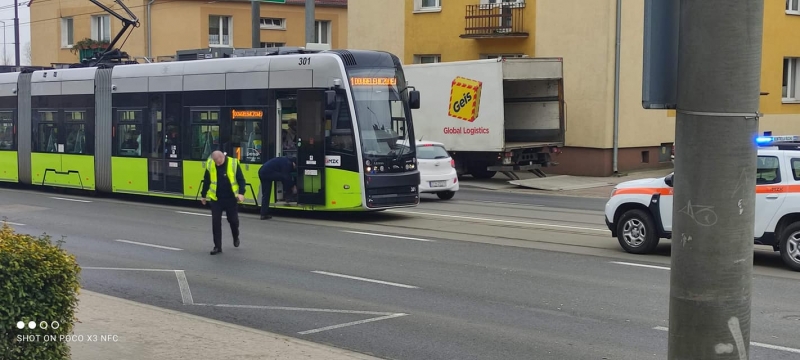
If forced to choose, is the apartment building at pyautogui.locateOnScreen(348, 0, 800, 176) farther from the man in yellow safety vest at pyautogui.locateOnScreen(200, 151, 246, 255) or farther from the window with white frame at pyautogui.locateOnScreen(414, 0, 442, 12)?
the man in yellow safety vest at pyautogui.locateOnScreen(200, 151, 246, 255)

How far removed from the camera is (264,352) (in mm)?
7836

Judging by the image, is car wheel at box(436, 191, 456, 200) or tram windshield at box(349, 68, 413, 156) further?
car wheel at box(436, 191, 456, 200)

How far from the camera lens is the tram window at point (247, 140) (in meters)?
19.6

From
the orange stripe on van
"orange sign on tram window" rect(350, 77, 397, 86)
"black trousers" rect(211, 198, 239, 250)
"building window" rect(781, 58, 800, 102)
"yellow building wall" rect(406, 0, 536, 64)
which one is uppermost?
"yellow building wall" rect(406, 0, 536, 64)

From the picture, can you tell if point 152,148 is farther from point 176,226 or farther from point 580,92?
point 580,92

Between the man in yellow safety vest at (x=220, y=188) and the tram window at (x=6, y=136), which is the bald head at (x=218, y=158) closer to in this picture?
the man in yellow safety vest at (x=220, y=188)

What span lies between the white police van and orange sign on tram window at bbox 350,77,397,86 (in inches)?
218

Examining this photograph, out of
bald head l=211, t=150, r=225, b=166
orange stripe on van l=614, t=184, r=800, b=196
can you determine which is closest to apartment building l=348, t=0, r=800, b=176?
orange stripe on van l=614, t=184, r=800, b=196

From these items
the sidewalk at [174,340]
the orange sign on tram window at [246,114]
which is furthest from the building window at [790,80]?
the sidewalk at [174,340]

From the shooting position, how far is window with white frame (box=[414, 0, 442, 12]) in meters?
36.4

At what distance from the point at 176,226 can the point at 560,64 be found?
14477 millimetres

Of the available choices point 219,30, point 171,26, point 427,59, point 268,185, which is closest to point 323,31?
point 219,30

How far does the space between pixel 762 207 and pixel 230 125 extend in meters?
11.0

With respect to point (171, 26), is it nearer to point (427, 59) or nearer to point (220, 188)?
point (427, 59)
